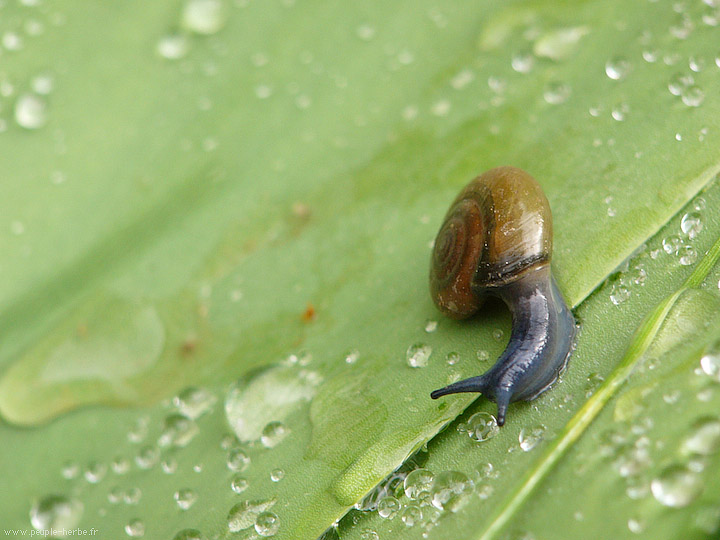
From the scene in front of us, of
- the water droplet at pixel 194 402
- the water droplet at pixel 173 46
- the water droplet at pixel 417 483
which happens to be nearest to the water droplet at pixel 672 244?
the water droplet at pixel 417 483

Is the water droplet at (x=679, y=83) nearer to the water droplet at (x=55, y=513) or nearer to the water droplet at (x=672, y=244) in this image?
the water droplet at (x=672, y=244)

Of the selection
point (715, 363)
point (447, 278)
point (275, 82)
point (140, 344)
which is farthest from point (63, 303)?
point (715, 363)

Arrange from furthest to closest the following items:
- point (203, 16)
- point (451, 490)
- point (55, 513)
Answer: point (203, 16)
point (55, 513)
point (451, 490)

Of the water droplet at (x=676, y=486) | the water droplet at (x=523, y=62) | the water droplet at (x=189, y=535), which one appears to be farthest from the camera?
the water droplet at (x=523, y=62)

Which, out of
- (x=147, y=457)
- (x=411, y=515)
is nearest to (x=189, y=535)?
(x=147, y=457)

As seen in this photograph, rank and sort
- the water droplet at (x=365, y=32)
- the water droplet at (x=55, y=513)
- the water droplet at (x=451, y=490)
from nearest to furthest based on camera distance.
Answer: the water droplet at (x=451, y=490), the water droplet at (x=55, y=513), the water droplet at (x=365, y=32)

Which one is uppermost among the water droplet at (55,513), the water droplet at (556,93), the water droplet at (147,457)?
the water droplet at (556,93)

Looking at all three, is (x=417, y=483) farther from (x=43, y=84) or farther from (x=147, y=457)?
(x=43, y=84)

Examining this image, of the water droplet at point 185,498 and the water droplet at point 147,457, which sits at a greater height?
the water droplet at point 185,498
